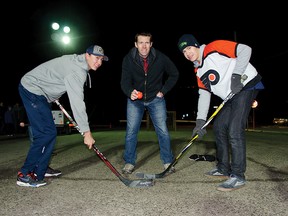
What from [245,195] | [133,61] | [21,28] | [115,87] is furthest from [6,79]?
[245,195]

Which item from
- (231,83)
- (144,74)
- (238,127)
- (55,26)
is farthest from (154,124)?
(55,26)

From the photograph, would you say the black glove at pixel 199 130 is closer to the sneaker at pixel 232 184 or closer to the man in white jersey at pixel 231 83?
the man in white jersey at pixel 231 83

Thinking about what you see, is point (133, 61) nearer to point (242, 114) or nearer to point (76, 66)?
point (76, 66)

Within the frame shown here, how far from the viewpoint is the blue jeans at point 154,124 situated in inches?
183

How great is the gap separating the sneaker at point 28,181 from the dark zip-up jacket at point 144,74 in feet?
5.57

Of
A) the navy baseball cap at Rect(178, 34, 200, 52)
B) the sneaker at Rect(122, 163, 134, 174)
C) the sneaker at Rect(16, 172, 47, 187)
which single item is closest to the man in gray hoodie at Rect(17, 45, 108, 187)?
the sneaker at Rect(16, 172, 47, 187)

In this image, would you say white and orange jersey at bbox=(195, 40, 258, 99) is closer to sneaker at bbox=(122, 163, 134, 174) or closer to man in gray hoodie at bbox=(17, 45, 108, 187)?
man in gray hoodie at bbox=(17, 45, 108, 187)

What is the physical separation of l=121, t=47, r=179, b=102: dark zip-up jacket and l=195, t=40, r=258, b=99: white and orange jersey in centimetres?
91

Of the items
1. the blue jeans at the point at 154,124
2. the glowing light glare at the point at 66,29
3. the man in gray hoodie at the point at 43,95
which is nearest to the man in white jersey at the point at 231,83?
the blue jeans at the point at 154,124

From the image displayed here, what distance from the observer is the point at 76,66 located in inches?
147

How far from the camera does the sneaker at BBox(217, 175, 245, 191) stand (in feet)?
11.0

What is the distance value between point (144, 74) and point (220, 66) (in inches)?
50.7

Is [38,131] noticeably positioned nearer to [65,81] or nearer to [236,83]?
[65,81]

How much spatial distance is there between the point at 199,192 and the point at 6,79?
28272 millimetres
